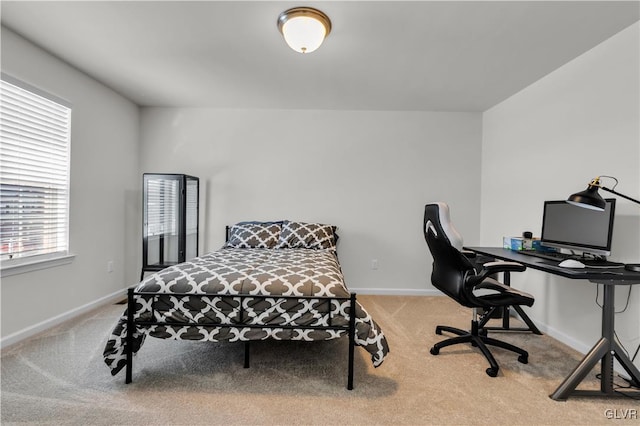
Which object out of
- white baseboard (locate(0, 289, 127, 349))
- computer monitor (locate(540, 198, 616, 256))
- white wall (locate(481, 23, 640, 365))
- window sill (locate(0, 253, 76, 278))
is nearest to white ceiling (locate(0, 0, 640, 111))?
white wall (locate(481, 23, 640, 365))

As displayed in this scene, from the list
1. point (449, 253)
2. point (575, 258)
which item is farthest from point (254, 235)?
point (575, 258)

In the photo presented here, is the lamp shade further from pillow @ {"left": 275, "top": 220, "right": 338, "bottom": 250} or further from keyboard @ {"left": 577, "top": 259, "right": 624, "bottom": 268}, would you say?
pillow @ {"left": 275, "top": 220, "right": 338, "bottom": 250}

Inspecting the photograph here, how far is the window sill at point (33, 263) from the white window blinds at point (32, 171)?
0.05 meters

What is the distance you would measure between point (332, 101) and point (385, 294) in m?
2.51

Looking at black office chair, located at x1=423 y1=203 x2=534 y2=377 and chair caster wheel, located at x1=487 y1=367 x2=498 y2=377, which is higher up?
black office chair, located at x1=423 y1=203 x2=534 y2=377

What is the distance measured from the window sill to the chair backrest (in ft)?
10.4

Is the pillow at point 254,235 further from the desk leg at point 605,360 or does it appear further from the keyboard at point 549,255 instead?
the desk leg at point 605,360

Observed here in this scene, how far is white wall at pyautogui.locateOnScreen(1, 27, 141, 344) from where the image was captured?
7.91 feet

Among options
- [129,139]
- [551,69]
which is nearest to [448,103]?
[551,69]

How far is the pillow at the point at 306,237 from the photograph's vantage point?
3383 mm

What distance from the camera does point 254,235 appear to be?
3455mm

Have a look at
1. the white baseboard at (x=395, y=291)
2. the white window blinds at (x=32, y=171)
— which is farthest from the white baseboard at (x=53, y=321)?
the white baseboard at (x=395, y=291)

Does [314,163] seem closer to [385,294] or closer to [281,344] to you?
[385,294]

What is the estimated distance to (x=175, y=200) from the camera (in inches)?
141
